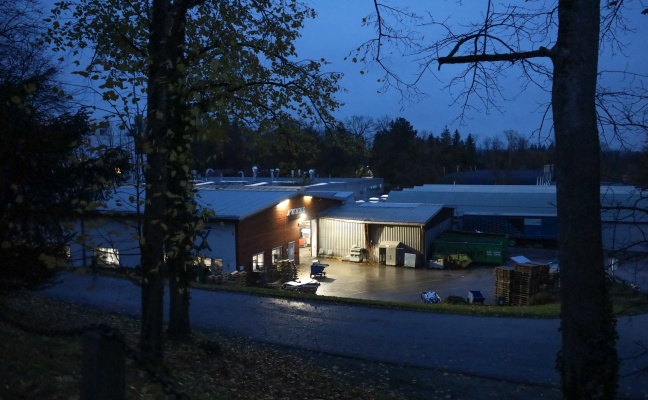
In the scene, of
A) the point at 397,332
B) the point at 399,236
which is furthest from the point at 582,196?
the point at 399,236

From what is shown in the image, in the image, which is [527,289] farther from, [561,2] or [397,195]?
[397,195]

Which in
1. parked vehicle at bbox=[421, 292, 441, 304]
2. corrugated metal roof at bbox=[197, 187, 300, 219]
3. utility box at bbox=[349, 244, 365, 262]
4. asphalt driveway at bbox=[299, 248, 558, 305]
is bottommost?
asphalt driveway at bbox=[299, 248, 558, 305]

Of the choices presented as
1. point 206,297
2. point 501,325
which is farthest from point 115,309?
point 501,325

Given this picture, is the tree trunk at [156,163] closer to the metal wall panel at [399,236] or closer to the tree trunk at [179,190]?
the tree trunk at [179,190]

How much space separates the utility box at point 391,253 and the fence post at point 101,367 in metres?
31.1

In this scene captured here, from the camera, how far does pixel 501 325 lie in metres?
14.9

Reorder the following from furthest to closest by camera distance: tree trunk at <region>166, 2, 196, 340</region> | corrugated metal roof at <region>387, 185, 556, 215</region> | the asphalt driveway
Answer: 1. corrugated metal roof at <region>387, 185, 556, 215</region>
2. the asphalt driveway
3. tree trunk at <region>166, 2, 196, 340</region>

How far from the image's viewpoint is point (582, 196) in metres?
5.05

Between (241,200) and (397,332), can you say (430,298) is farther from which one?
(241,200)

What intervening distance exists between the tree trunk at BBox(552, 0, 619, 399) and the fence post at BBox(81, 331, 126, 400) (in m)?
3.90

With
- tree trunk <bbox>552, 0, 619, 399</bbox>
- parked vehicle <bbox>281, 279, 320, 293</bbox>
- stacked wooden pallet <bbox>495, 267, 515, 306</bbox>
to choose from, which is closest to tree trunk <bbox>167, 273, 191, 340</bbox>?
tree trunk <bbox>552, 0, 619, 399</bbox>

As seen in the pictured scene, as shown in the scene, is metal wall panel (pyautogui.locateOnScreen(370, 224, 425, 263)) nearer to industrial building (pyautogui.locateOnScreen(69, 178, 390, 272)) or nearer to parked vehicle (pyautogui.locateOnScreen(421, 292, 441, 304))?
industrial building (pyautogui.locateOnScreen(69, 178, 390, 272))

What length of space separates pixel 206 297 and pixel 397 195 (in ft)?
A: 114

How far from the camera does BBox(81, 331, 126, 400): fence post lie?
9.86ft
